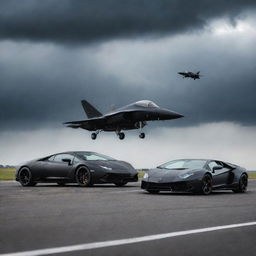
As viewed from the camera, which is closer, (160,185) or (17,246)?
(17,246)

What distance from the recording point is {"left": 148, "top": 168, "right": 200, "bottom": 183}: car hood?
15.4m

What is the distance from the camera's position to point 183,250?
5961mm

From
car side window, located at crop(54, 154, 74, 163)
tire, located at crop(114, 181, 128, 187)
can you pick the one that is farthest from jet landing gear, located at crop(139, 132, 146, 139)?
car side window, located at crop(54, 154, 74, 163)

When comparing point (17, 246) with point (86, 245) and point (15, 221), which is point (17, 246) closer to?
point (86, 245)

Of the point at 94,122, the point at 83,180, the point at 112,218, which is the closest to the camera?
the point at 112,218

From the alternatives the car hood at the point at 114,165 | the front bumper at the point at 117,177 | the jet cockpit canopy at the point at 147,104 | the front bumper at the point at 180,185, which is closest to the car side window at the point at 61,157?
the car hood at the point at 114,165

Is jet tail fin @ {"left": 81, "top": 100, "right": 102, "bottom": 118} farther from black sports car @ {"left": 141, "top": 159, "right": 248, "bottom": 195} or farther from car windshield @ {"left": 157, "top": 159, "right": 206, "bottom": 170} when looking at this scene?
car windshield @ {"left": 157, "top": 159, "right": 206, "bottom": 170}

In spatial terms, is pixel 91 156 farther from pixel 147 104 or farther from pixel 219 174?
pixel 147 104

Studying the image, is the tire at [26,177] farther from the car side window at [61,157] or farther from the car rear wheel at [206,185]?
the car rear wheel at [206,185]

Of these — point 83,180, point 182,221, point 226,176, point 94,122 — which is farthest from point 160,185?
point 94,122

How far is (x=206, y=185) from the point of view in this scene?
1583cm

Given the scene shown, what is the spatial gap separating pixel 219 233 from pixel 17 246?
8.85 feet

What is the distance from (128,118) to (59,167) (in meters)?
40.7

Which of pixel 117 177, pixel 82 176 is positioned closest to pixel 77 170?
pixel 82 176
